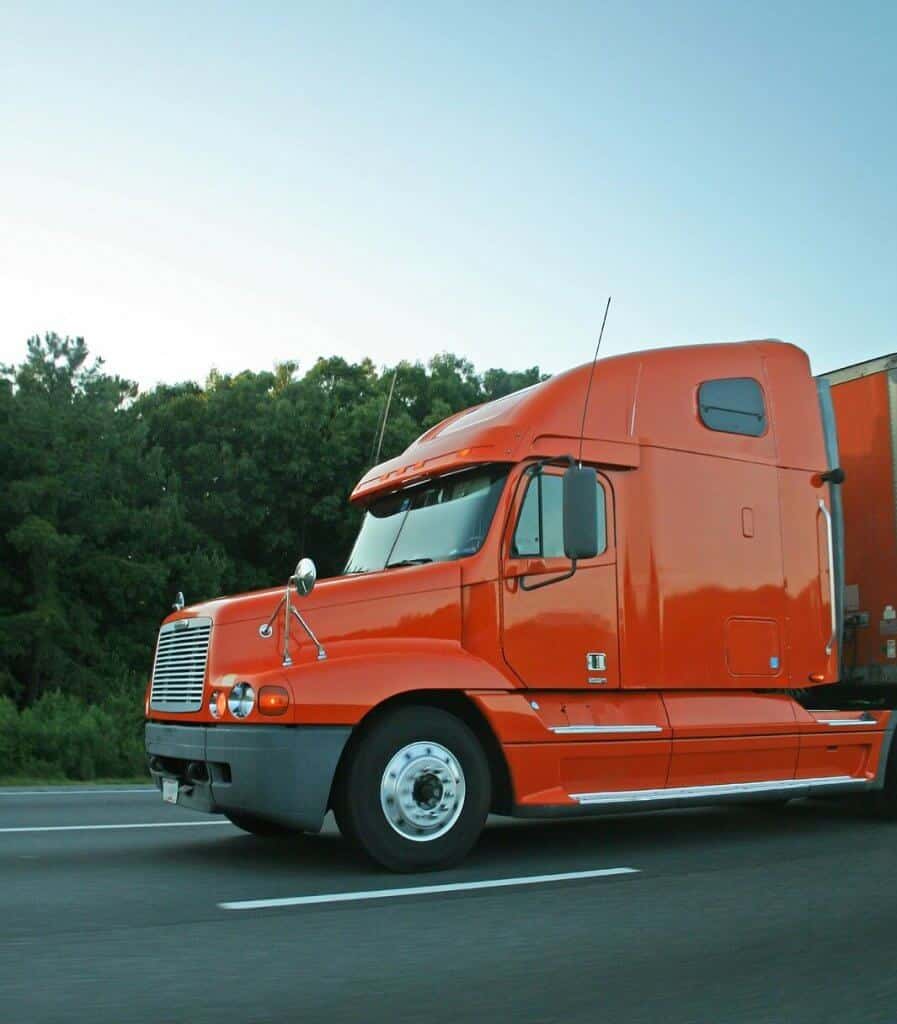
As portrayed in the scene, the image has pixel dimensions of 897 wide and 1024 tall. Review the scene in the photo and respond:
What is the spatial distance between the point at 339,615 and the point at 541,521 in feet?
5.02

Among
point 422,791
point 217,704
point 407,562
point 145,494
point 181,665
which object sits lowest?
point 422,791

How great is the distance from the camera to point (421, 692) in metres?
7.55

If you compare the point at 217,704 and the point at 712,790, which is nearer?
the point at 217,704

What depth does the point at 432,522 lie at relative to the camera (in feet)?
28.0

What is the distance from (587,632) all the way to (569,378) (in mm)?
1831

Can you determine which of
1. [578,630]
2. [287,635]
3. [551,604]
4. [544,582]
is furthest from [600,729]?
[287,635]

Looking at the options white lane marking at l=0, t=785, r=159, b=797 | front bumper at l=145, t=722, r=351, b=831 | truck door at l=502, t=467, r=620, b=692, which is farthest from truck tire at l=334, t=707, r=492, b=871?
white lane marking at l=0, t=785, r=159, b=797

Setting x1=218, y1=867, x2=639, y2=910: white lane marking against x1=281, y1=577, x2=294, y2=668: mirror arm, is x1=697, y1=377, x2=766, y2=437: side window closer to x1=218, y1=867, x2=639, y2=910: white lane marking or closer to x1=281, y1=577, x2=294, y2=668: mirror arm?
x1=218, y1=867, x2=639, y2=910: white lane marking

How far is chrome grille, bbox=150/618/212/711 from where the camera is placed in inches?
298

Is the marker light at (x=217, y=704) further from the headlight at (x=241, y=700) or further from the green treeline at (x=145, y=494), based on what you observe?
the green treeline at (x=145, y=494)

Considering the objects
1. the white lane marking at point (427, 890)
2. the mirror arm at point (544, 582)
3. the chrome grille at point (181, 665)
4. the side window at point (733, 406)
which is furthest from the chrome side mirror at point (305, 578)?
the side window at point (733, 406)

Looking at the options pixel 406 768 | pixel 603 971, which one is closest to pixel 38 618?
pixel 406 768

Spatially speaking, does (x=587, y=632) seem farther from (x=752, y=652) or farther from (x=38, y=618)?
(x=38, y=618)

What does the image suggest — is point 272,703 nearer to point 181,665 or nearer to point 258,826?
point 181,665
